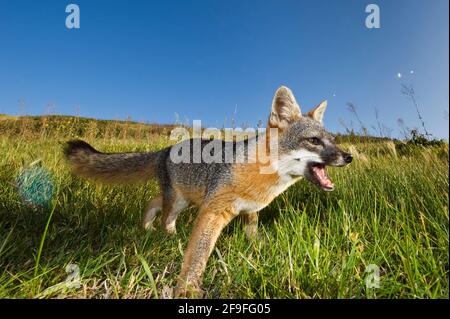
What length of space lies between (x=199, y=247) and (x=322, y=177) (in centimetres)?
138

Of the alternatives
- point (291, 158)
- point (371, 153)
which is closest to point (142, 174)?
point (291, 158)

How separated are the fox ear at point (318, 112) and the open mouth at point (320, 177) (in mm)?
997

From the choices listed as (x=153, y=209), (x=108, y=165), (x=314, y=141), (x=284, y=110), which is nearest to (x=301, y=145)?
(x=314, y=141)

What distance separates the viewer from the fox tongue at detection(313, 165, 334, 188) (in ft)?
11.8

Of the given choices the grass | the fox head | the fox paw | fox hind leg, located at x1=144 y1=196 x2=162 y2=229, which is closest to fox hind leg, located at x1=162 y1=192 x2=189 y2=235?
the grass

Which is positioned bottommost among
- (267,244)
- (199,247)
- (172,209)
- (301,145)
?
(199,247)

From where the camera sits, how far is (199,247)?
345 cm

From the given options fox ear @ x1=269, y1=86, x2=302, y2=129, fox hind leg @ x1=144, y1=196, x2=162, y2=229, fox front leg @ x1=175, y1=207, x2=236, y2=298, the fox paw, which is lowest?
the fox paw

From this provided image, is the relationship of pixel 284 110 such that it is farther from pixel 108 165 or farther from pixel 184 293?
Answer: pixel 108 165

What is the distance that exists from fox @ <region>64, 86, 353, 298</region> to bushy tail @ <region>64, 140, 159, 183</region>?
0.77 meters

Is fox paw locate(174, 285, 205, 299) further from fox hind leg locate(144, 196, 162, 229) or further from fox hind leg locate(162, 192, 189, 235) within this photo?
fox hind leg locate(144, 196, 162, 229)

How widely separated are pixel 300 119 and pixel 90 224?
9.42ft

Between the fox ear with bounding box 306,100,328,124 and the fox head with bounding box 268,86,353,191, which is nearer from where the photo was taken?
the fox head with bounding box 268,86,353,191

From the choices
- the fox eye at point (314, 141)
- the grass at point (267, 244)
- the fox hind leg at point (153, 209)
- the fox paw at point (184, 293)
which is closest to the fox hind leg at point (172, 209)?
the grass at point (267, 244)
